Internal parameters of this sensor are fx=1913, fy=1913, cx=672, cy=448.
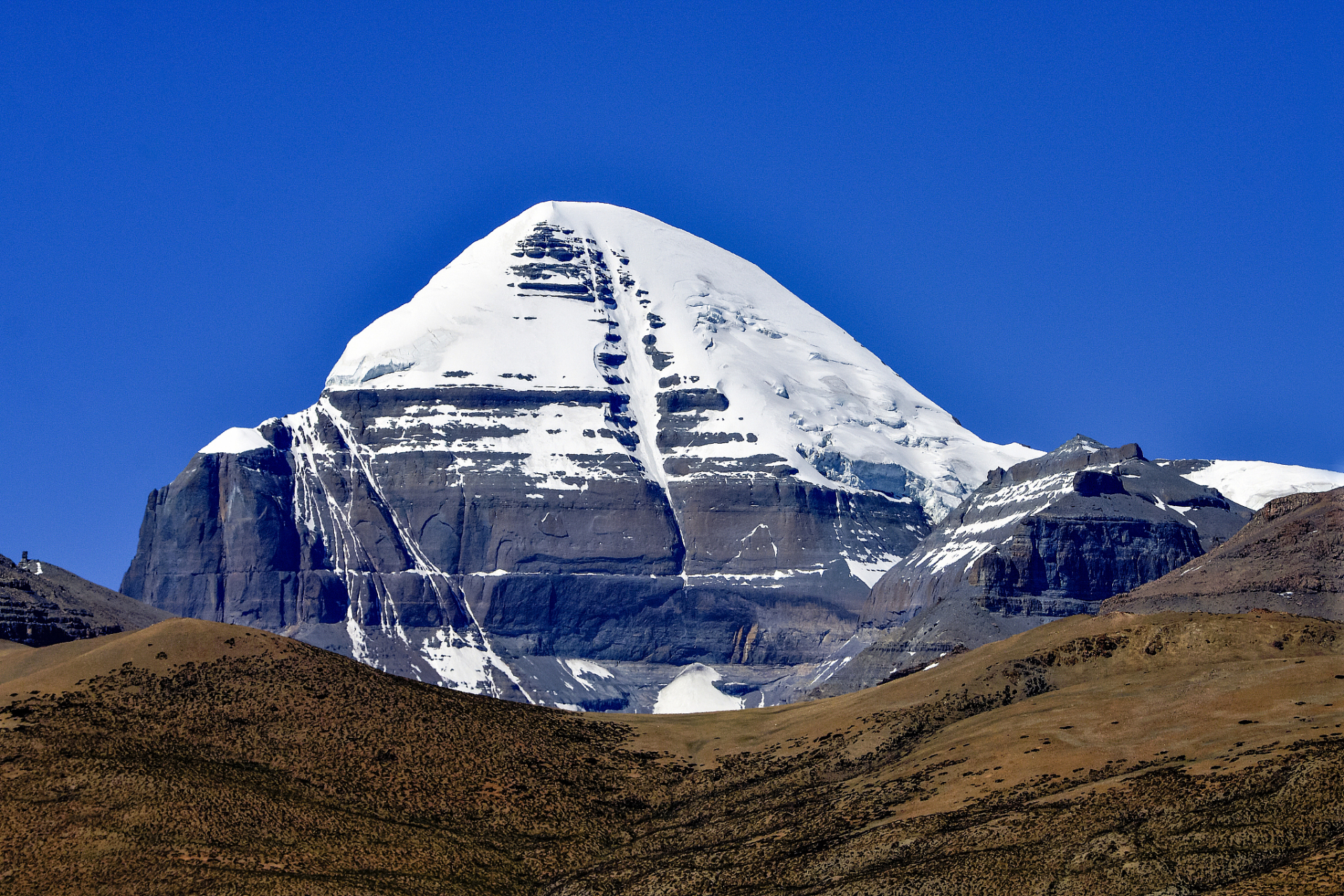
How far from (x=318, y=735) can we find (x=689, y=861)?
94.5 feet

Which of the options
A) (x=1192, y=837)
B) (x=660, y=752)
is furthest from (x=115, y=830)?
(x=1192, y=837)

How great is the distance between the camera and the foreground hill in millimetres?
93688

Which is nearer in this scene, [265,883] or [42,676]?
[265,883]

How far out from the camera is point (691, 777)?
129 m

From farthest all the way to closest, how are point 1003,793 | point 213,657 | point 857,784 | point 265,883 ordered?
point 213,657 → point 857,784 → point 1003,793 → point 265,883

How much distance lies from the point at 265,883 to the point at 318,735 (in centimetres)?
2446

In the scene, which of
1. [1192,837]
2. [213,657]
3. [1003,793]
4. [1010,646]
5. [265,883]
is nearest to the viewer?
[1192,837]

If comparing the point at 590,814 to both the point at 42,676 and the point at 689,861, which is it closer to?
the point at 689,861

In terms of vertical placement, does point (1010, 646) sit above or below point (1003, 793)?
above

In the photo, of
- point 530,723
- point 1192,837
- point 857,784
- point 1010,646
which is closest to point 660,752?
point 530,723

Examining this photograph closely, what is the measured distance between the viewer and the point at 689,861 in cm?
10769

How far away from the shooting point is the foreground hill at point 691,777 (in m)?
93.7

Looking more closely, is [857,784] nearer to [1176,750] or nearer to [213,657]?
[1176,750]

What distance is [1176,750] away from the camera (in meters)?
107
